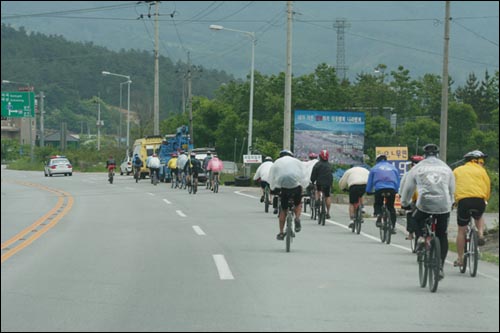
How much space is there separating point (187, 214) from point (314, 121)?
1573cm

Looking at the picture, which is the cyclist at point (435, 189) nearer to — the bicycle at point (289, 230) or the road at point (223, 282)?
the road at point (223, 282)

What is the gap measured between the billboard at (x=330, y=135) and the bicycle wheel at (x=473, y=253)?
2709 cm

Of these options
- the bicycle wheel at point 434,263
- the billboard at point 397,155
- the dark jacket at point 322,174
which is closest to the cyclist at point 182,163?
the billboard at point 397,155

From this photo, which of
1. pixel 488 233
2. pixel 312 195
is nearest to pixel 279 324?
pixel 488 233

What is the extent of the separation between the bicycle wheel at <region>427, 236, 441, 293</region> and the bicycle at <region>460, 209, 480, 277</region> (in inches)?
56.9

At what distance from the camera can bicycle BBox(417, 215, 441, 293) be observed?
35.7 ft

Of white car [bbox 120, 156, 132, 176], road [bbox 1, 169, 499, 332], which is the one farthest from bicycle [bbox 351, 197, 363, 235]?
white car [bbox 120, 156, 132, 176]

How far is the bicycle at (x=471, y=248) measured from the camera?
12289 mm

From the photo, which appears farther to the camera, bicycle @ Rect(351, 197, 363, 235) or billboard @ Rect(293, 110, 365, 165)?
billboard @ Rect(293, 110, 365, 165)

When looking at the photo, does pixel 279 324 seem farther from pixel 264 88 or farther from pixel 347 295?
pixel 264 88

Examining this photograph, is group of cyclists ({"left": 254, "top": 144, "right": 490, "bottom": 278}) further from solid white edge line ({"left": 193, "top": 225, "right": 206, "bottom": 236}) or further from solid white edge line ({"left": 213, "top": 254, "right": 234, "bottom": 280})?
solid white edge line ({"left": 193, "top": 225, "right": 206, "bottom": 236})

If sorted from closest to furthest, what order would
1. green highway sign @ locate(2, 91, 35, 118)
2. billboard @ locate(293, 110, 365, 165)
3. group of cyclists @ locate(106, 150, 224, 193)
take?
green highway sign @ locate(2, 91, 35, 118)
group of cyclists @ locate(106, 150, 224, 193)
billboard @ locate(293, 110, 365, 165)

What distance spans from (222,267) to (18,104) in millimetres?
7758

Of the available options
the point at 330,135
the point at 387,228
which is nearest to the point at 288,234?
the point at 387,228
